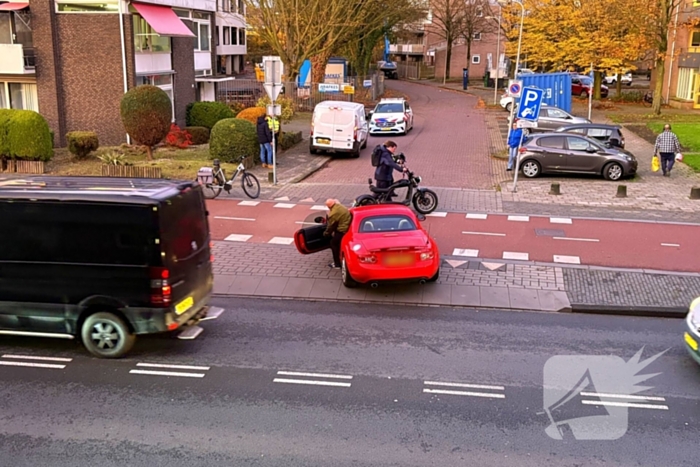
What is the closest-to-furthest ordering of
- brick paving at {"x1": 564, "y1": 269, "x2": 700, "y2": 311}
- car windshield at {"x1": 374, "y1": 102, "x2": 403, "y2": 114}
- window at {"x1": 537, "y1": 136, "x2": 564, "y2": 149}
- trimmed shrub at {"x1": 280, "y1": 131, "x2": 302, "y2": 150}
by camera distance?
brick paving at {"x1": 564, "y1": 269, "x2": 700, "y2": 311} < window at {"x1": 537, "y1": 136, "x2": 564, "y2": 149} < trimmed shrub at {"x1": 280, "y1": 131, "x2": 302, "y2": 150} < car windshield at {"x1": 374, "y1": 102, "x2": 403, "y2": 114}

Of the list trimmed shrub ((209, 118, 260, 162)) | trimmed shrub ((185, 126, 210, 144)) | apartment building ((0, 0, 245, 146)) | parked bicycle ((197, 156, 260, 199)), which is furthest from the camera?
trimmed shrub ((185, 126, 210, 144))

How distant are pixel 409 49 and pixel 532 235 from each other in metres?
77.2

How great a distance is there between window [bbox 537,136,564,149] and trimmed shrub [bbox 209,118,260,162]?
913cm

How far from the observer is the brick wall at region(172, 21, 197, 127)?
3077 cm

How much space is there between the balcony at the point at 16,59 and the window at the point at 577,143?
19.3 metres

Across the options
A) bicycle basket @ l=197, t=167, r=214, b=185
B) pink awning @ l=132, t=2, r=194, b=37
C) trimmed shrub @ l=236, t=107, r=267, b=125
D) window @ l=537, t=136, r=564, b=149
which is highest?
pink awning @ l=132, t=2, r=194, b=37

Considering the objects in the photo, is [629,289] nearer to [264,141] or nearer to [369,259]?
[369,259]

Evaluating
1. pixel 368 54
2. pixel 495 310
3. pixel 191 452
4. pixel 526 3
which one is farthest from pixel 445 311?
pixel 368 54

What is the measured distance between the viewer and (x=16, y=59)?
25391 mm

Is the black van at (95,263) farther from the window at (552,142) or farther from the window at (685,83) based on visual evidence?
the window at (685,83)

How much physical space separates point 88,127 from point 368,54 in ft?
99.1

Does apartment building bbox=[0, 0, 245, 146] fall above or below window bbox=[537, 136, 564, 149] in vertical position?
above

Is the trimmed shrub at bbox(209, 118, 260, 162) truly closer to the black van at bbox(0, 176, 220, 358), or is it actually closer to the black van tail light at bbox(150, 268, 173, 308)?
the black van at bbox(0, 176, 220, 358)

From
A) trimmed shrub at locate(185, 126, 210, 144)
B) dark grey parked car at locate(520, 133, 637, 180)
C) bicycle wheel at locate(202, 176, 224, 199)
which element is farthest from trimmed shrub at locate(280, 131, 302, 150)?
dark grey parked car at locate(520, 133, 637, 180)
